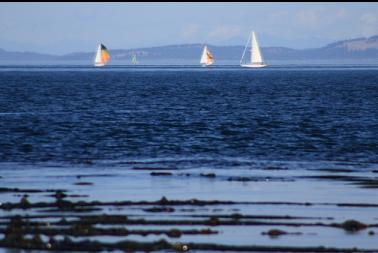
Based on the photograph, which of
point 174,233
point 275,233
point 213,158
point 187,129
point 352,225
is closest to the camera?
point 174,233

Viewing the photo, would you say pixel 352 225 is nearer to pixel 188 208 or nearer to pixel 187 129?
pixel 188 208

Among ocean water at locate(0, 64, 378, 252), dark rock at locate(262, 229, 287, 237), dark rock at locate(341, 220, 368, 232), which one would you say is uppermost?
ocean water at locate(0, 64, 378, 252)

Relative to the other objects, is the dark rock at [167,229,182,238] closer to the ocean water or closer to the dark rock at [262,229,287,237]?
the ocean water

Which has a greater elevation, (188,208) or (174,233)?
(188,208)

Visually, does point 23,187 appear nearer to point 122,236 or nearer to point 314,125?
point 122,236

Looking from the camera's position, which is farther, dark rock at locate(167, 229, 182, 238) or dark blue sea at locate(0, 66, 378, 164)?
dark blue sea at locate(0, 66, 378, 164)

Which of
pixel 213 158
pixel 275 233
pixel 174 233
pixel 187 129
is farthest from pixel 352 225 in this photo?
pixel 187 129

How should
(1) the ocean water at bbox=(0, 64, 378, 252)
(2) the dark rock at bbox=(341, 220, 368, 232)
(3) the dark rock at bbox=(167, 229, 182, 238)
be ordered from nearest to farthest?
1. (3) the dark rock at bbox=(167, 229, 182, 238)
2. (2) the dark rock at bbox=(341, 220, 368, 232)
3. (1) the ocean water at bbox=(0, 64, 378, 252)

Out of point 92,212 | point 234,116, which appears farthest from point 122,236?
point 234,116

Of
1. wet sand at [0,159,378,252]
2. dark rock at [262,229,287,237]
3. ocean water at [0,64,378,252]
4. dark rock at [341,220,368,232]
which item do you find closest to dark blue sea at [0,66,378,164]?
ocean water at [0,64,378,252]

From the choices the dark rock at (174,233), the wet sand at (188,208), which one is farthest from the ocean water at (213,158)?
the dark rock at (174,233)

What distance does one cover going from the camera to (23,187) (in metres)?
28.6

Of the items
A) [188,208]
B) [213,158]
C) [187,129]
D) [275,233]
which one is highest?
[187,129]

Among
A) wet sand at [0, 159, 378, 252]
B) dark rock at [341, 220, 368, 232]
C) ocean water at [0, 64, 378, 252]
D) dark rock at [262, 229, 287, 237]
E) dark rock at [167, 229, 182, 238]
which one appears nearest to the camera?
wet sand at [0, 159, 378, 252]
